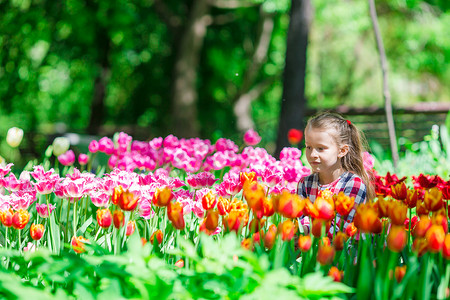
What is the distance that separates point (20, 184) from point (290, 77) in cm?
345

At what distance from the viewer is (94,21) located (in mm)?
9289

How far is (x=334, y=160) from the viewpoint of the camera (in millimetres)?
2580

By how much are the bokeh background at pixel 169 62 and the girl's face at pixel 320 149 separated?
3.90 metres

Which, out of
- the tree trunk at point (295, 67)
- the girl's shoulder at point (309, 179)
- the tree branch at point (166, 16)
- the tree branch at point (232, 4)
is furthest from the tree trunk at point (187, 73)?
the girl's shoulder at point (309, 179)

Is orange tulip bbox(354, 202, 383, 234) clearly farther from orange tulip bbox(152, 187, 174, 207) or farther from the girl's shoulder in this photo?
the girl's shoulder

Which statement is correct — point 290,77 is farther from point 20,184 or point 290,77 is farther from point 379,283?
point 379,283

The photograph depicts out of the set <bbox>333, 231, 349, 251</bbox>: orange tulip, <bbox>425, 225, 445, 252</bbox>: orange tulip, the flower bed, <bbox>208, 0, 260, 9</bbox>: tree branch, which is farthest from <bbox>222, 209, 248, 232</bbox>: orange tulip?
<bbox>208, 0, 260, 9</bbox>: tree branch

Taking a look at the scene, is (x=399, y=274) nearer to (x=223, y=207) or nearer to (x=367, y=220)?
(x=367, y=220)

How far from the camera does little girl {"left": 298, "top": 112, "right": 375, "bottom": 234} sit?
250cm

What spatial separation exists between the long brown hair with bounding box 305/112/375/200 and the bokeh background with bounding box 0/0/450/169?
12.3 feet

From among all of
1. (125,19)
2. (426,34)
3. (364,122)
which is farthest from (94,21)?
(426,34)

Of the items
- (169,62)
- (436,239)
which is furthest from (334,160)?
(169,62)

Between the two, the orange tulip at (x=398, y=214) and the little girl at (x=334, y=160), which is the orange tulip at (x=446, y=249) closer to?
the orange tulip at (x=398, y=214)

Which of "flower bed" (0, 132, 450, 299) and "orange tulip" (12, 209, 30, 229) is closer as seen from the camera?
"flower bed" (0, 132, 450, 299)
